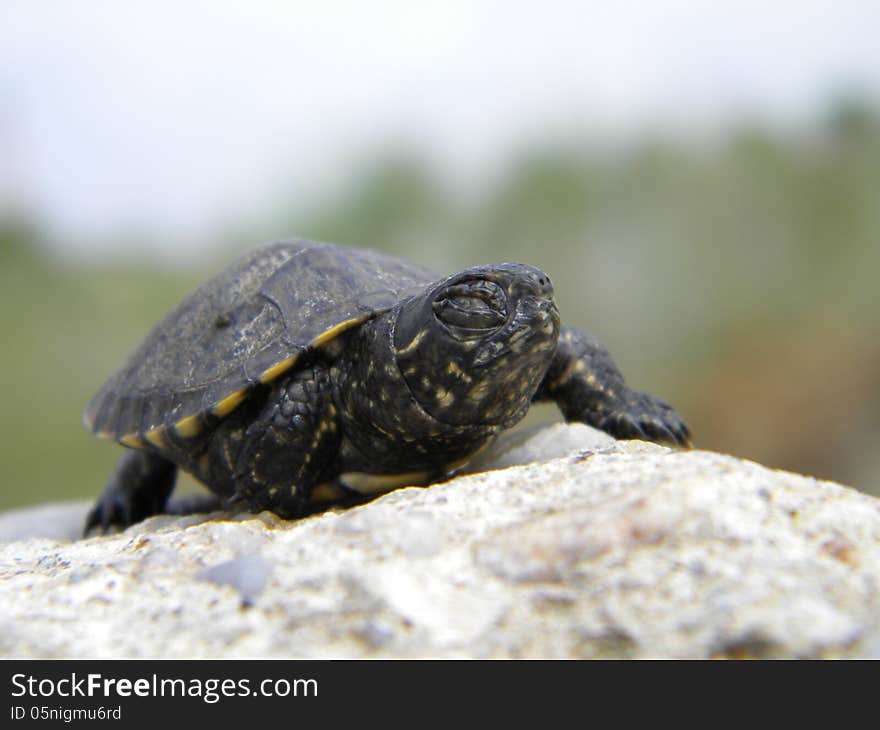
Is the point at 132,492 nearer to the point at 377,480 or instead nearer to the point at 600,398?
the point at 377,480

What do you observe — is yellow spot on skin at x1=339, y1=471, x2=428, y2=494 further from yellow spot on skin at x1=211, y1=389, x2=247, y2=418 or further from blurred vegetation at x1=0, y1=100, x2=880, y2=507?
blurred vegetation at x1=0, y1=100, x2=880, y2=507

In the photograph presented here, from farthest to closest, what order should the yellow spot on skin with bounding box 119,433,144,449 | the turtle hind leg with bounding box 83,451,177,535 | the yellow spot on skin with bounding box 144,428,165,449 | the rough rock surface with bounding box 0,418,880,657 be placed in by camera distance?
the turtle hind leg with bounding box 83,451,177,535 < the yellow spot on skin with bounding box 119,433,144,449 < the yellow spot on skin with bounding box 144,428,165,449 < the rough rock surface with bounding box 0,418,880,657

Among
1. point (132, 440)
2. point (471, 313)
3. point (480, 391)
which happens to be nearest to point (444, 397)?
point (480, 391)

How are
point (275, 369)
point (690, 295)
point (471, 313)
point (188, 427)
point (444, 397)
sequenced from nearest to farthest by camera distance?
point (471, 313)
point (444, 397)
point (275, 369)
point (188, 427)
point (690, 295)

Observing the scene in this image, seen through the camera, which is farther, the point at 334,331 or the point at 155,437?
the point at 155,437

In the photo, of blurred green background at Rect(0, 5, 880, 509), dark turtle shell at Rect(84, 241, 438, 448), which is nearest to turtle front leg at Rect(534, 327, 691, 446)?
dark turtle shell at Rect(84, 241, 438, 448)

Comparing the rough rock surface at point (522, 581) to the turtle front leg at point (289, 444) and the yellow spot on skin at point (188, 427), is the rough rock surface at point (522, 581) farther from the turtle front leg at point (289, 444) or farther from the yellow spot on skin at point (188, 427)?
the yellow spot on skin at point (188, 427)

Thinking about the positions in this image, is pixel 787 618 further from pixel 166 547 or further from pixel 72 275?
pixel 72 275
